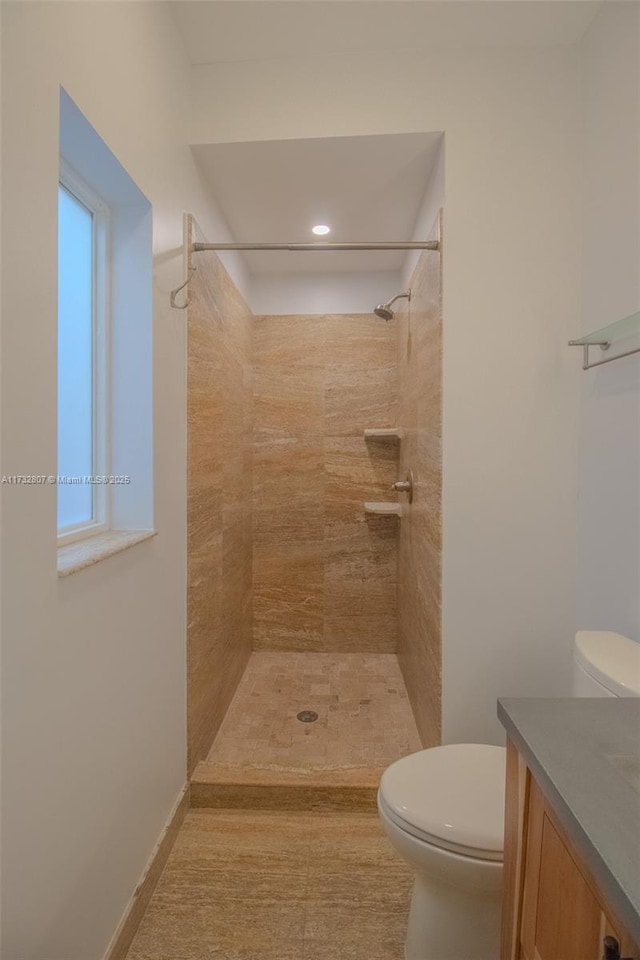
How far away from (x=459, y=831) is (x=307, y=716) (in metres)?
1.38

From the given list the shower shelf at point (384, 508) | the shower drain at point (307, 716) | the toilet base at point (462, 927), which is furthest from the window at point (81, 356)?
the shower shelf at point (384, 508)

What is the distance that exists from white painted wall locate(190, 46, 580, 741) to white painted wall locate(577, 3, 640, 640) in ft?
0.20

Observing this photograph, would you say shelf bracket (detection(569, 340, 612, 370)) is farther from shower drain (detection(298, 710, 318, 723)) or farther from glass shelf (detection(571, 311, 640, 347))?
shower drain (detection(298, 710, 318, 723))

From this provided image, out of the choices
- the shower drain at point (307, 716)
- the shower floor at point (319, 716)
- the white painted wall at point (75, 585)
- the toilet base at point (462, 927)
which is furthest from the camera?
the shower drain at point (307, 716)

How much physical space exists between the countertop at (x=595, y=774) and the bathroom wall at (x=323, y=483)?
231 centimetres

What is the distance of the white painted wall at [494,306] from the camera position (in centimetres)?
181

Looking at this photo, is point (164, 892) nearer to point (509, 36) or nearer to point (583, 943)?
point (583, 943)

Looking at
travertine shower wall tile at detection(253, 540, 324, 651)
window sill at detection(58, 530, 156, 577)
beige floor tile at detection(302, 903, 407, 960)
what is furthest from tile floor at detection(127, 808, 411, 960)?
travertine shower wall tile at detection(253, 540, 324, 651)

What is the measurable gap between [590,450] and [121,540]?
1554 millimetres

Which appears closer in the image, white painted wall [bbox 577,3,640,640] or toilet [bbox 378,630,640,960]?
toilet [bbox 378,630,640,960]

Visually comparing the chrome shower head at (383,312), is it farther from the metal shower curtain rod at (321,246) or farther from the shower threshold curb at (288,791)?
the shower threshold curb at (288,791)

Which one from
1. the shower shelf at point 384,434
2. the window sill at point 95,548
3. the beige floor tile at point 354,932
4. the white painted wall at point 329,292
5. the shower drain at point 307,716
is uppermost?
the white painted wall at point 329,292

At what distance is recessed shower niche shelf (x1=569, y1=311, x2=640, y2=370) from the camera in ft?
4.58

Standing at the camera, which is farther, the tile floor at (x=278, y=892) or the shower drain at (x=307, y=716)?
the shower drain at (x=307, y=716)
